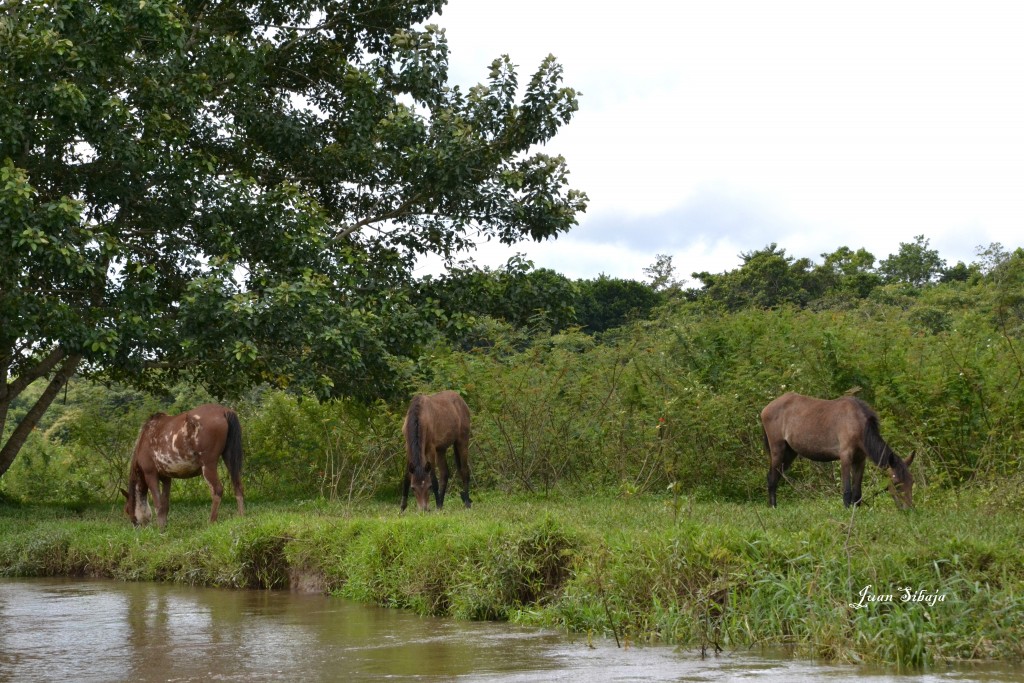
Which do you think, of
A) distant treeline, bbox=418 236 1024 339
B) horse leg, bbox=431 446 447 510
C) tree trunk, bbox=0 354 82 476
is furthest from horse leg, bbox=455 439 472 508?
distant treeline, bbox=418 236 1024 339

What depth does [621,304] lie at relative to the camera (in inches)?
1730

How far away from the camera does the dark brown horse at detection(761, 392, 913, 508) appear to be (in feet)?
35.7

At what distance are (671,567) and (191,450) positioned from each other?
8.63m

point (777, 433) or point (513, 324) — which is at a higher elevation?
point (513, 324)

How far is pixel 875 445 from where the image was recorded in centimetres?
1105

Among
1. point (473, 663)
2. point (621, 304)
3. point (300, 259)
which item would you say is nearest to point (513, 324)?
point (300, 259)

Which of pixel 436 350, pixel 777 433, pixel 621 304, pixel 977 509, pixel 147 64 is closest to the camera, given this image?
pixel 977 509

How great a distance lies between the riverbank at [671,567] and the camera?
6.70 m

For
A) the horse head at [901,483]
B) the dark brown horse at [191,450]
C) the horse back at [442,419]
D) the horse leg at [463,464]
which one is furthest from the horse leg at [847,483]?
the dark brown horse at [191,450]

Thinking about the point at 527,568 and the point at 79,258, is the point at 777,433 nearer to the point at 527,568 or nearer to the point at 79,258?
the point at 527,568

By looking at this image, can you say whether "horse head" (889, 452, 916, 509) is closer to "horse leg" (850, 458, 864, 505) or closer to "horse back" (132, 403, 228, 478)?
"horse leg" (850, 458, 864, 505)

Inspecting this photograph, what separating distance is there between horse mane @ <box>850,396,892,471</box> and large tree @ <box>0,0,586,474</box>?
21.1 feet

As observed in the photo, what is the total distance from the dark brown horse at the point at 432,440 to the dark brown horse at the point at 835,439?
12.1 feet

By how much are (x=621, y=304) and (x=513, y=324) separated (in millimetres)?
26710
